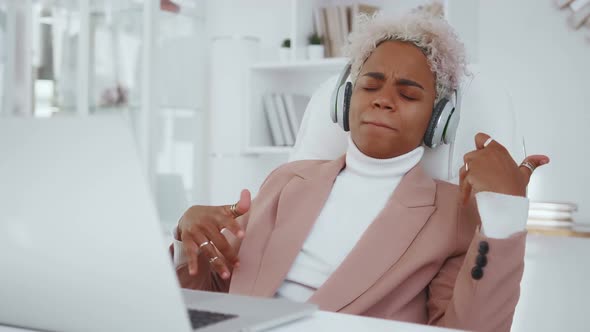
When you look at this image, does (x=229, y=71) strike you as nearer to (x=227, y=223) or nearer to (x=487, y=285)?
(x=227, y=223)

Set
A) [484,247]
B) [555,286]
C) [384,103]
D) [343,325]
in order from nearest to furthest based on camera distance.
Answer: [343,325] → [484,247] → [384,103] → [555,286]

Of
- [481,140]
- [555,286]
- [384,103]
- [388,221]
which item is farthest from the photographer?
[555,286]

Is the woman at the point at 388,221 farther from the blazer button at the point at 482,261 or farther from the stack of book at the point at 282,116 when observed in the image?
the stack of book at the point at 282,116

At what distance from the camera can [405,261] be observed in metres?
1.22

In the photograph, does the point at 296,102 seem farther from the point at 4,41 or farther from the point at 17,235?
the point at 17,235

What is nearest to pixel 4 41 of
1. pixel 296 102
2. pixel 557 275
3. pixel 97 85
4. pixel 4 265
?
pixel 97 85

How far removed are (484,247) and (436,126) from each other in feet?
1.31

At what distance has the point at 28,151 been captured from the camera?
0.64 meters

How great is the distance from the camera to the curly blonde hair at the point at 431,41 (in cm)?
148

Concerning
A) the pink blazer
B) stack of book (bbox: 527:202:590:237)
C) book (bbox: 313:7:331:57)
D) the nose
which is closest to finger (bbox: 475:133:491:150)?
the pink blazer

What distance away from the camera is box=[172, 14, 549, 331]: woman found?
3.60ft

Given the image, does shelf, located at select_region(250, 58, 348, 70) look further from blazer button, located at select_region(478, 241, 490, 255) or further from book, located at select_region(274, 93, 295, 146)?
blazer button, located at select_region(478, 241, 490, 255)

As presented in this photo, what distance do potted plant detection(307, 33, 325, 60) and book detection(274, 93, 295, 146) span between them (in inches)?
10.3

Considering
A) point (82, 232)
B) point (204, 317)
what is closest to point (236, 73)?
point (204, 317)
